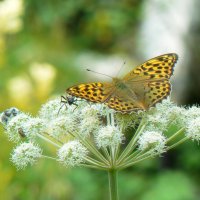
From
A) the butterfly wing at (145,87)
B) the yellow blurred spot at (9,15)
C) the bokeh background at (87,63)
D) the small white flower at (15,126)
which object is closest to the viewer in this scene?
the butterfly wing at (145,87)

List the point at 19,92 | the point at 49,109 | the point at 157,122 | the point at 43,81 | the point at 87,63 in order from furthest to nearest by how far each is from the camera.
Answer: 1. the point at 87,63
2. the point at 43,81
3. the point at 19,92
4. the point at 49,109
5. the point at 157,122

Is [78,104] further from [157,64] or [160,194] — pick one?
[160,194]

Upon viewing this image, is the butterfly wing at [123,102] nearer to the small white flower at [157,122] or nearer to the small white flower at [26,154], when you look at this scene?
the small white flower at [157,122]

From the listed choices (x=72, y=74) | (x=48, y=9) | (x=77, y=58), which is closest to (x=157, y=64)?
(x=48, y=9)

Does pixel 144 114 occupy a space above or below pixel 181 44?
below

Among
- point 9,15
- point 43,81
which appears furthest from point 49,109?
point 9,15

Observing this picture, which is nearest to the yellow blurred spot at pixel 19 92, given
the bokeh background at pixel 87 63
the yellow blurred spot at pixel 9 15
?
the bokeh background at pixel 87 63

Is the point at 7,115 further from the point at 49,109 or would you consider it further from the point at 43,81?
the point at 43,81
